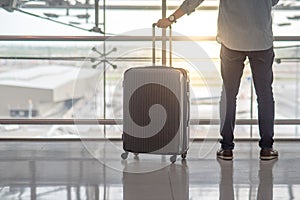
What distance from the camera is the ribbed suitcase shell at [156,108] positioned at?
2498mm

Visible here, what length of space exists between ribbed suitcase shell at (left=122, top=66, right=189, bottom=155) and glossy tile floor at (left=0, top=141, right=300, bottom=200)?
0.10 metres

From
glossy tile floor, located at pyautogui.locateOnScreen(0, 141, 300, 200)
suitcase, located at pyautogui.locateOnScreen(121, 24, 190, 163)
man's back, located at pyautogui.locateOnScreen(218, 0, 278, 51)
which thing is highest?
man's back, located at pyautogui.locateOnScreen(218, 0, 278, 51)

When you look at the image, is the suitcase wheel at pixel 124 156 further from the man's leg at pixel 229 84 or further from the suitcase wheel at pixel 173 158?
the man's leg at pixel 229 84

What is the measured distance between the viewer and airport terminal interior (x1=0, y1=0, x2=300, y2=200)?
251 centimetres

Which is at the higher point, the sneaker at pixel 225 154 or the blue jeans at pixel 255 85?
the blue jeans at pixel 255 85

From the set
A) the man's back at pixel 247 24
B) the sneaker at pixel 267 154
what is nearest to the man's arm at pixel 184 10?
the man's back at pixel 247 24

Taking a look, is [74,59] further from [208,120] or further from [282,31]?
[282,31]

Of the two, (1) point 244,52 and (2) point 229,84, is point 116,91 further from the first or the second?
(1) point 244,52

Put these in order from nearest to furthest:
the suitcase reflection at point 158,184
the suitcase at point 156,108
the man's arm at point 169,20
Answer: the suitcase reflection at point 158,184
the suitcase at point 156,108
the man's arm at point 169,20

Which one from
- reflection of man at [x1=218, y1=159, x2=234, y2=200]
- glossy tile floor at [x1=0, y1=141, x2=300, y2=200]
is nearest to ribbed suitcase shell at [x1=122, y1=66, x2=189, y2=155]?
glossy tile floor at [x1=0, y1=141, x2=300, y2=200]

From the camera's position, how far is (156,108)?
2.50 meters

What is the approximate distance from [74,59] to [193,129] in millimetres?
956

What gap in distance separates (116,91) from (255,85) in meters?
1.11

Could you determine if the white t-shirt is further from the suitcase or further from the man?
the suitcase
